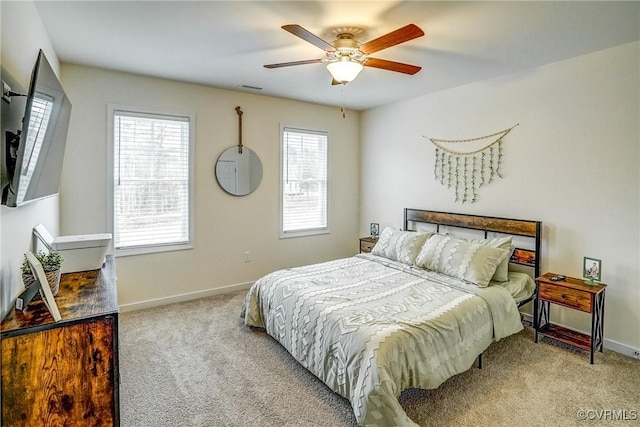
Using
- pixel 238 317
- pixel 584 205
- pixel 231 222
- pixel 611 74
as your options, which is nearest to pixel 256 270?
pixel 231 222

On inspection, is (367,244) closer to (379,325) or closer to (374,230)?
(374,230)

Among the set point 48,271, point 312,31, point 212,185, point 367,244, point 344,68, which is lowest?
point 367,244

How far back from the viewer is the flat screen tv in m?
1.50

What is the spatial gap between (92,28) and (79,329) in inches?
88.3

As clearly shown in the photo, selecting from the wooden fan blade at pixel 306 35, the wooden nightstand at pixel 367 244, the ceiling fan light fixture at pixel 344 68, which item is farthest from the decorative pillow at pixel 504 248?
the wooden fan blade at pixel 306 35

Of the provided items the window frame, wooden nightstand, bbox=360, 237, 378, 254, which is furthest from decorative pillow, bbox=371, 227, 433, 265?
the window frame

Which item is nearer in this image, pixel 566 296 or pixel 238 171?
pixel 566 296

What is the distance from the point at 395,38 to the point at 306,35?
1.82 feet

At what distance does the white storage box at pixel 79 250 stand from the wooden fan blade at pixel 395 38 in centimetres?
235

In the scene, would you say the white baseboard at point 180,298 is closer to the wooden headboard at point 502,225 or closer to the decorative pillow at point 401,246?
the decorative pillow at point 401,246

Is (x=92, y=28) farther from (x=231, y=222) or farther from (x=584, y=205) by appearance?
(x=584, y=205)

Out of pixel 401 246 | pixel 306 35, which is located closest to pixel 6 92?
pixel 306 35

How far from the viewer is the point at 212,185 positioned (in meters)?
4.20

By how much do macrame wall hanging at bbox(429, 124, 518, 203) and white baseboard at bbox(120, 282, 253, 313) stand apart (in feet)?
9.56
